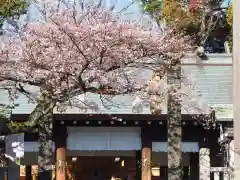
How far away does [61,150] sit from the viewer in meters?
17.0

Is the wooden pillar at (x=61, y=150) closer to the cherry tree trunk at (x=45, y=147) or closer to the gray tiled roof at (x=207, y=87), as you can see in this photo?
the gray tiled roof at (x=207, y=87)

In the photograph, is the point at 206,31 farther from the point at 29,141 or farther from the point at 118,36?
the point at 29,141

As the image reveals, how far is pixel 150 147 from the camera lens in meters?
17.3

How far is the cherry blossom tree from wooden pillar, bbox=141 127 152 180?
652cm

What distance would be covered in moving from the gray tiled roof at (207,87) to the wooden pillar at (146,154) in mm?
1047

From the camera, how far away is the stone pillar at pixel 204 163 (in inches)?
667

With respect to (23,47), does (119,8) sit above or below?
above

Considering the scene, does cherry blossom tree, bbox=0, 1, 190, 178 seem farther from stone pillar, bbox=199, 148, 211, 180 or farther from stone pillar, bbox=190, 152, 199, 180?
stone pillar, bbox=190, 152, 199, 180

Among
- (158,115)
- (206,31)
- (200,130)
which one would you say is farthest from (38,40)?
(200,130)

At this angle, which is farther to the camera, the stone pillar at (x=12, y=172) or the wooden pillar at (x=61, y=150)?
the stone pillar at (x=12, y=172)

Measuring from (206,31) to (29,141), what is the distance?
758 centimetres

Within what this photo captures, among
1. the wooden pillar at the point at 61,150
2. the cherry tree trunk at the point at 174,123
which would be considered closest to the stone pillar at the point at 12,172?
the wooden pillar at the point at 61,150

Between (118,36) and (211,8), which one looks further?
(211,8)

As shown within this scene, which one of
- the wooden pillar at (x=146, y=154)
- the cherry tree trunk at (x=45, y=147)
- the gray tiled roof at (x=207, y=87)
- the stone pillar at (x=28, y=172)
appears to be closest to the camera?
the cherry tree trunk at (x=45, y=147)
